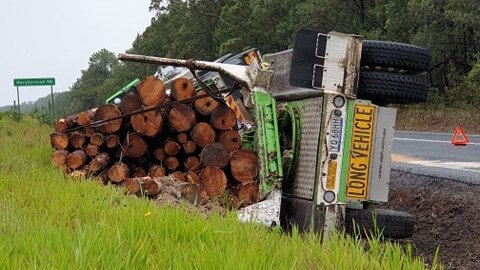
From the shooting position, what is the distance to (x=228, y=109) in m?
6.46

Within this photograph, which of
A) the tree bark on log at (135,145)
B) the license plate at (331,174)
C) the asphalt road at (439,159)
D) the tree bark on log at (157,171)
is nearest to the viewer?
the license plate at (331,174)

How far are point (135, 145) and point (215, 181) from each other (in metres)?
1.15

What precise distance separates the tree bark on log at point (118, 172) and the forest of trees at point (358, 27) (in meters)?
13.1

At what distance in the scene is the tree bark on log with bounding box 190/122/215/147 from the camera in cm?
637

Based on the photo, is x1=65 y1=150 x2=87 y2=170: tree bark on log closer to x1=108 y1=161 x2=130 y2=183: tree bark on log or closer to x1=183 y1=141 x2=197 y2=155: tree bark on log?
x1=108 y1=161 x2=130 y2=183: tree bark on log

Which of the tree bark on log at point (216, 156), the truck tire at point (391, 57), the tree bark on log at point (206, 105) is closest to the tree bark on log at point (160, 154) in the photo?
the tree bark on log at point (206, 105)

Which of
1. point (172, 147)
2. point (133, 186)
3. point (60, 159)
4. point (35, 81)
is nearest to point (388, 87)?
point (172, 147)

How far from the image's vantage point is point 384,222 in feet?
17.1

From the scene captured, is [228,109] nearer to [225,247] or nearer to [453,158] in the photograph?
[225,247]

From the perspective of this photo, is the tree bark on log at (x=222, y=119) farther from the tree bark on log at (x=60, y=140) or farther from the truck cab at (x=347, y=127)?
the tree bark on log at (x=60, y=140)

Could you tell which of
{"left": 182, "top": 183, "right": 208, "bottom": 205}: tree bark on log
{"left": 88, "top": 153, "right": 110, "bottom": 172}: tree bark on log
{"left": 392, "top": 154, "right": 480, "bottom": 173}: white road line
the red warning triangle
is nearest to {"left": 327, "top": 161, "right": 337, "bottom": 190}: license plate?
{"left": 182, "top": 183, "right": 208, "bottom": 205}: tree bark on log

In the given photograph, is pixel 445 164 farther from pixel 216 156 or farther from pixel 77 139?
pixel 77 139

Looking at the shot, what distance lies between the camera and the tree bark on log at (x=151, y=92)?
21.5ft

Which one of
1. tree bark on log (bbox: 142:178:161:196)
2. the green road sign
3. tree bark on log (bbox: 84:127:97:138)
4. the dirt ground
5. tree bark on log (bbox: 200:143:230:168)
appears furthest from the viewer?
the green road sign
